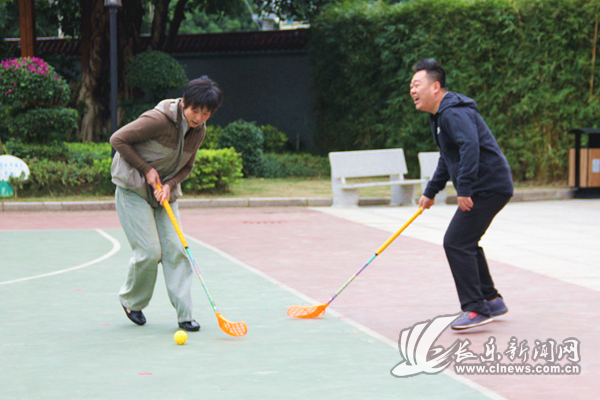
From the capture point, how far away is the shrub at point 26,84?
556 inches

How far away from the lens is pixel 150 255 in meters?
5.13

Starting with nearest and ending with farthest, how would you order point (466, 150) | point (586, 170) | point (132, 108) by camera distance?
point (466, 150) → point (586, 170) → point (132, 108)

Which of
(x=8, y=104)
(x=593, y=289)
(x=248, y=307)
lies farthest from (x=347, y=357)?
(x=8, y=104)

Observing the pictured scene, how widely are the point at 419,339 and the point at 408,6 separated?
13.1m

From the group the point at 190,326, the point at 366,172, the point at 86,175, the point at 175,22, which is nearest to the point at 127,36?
the point at 175,22

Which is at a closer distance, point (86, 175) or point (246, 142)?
point (86, 175)

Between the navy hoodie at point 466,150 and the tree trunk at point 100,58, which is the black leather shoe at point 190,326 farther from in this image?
the tree trunk at point 100,58

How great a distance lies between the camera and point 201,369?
4.31 m

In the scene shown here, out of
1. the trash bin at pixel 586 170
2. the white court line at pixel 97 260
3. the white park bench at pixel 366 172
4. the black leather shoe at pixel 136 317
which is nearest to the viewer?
the black leather shoe at pixel 136 317

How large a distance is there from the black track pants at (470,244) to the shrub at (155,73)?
14076 mm

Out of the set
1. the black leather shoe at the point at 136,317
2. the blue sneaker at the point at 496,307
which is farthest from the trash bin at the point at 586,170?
the black leather shoe at the point at 136,317

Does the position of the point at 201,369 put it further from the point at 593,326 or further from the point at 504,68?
the point at 504,68

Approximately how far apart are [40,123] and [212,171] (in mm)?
3323

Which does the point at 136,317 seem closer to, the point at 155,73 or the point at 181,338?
the point at 181,338
